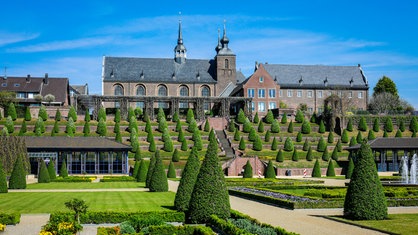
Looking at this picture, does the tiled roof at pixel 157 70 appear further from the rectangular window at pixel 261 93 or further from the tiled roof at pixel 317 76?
the tiled roof at pixel 317 76

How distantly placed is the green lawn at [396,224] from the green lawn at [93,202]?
900 cm

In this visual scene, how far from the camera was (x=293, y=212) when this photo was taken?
22938mm

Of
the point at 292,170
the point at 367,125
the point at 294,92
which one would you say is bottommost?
the point at 292,170

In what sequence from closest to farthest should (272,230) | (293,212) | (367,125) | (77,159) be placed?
(272,230) → (293,212) → (77,159) → (367,125)

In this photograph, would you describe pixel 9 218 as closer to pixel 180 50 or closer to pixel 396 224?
pixel 396 224

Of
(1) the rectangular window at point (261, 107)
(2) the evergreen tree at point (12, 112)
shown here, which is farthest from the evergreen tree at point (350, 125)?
(2) the evergreen tree at point (12, 112)

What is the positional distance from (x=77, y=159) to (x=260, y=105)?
134ft

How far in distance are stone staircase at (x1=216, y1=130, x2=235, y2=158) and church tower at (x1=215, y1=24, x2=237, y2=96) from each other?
21.0 m

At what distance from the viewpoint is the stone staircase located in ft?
213

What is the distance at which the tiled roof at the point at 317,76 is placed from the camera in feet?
311

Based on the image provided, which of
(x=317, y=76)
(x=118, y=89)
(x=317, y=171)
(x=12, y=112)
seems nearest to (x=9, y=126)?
(x=12, y=112)

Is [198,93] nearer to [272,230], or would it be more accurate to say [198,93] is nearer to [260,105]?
[260,105]

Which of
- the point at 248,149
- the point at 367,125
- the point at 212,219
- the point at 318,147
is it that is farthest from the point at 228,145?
the point at 212,219

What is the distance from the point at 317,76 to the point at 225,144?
111ft
